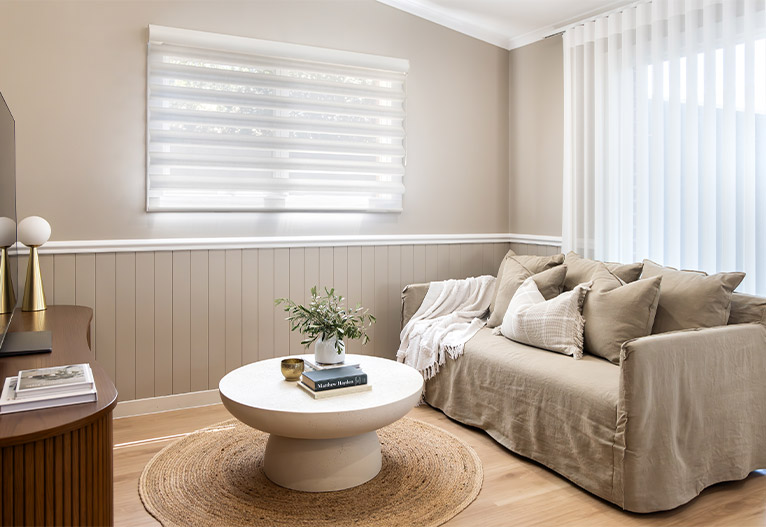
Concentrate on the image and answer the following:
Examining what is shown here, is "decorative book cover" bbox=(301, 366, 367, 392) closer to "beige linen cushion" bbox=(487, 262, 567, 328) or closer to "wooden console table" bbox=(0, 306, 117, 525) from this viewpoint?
"wooden console table" bbox=(0, 306, 117, 525)

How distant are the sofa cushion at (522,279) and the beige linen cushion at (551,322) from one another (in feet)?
0.46

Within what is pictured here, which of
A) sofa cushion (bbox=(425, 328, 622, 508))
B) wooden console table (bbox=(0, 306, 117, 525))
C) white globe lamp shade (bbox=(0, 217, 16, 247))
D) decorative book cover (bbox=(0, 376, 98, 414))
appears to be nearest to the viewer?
wooden console table (bbox=(0, 306, 117, 525))

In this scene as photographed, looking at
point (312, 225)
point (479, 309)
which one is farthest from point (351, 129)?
point (479, 309)

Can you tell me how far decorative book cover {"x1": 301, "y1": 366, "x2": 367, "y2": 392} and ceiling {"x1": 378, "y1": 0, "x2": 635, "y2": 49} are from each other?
2530mm

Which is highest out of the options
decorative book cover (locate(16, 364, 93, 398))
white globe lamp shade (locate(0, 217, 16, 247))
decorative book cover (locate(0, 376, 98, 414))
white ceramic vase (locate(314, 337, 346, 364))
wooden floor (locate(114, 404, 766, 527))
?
white globe lamp shade (locate(0, 217, 16, 247))

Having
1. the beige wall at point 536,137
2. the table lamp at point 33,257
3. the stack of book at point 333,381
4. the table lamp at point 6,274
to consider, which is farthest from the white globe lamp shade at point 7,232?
the beige wall at point 536,137

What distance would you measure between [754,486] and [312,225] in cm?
260

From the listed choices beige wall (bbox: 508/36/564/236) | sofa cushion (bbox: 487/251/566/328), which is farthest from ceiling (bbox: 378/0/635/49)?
sofa cushion (bbox: 487/251/566/328)

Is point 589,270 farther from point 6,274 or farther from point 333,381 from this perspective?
point 6,274

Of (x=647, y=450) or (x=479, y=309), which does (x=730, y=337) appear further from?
(x=479, y=309)

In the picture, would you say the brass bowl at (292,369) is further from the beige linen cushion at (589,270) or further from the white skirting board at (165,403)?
the beige linen cushion at (589,270)

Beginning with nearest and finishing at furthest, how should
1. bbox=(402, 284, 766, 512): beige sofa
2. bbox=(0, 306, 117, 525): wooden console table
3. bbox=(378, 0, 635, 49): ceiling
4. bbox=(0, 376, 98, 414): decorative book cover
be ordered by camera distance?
bbox=(0, 306, 117, 525): wooden console table, bbox=(0, 376, 98, 414): decorative book cover, bbox=(402, 284, 766, 512): beige sofa, bbox=(378, 0, 635, 49): ceiling

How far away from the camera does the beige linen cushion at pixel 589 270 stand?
10.1ft

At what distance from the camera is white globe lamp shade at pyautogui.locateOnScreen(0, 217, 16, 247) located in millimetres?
2104
